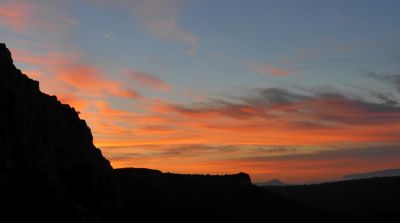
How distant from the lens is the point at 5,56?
54750mm

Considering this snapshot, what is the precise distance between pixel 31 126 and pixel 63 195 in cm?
925

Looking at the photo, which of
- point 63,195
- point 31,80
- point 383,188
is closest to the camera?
point 63,195

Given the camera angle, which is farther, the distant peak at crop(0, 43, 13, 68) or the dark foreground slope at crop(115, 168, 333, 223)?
the dark foreground slope at crop(115, 168, 333, 223)

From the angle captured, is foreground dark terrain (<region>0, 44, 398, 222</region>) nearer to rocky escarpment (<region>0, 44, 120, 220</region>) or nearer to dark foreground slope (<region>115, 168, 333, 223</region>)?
rocky escarpment (<region>0, 44, 120, 220</region>)

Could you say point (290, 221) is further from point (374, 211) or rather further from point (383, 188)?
point (383, 188)

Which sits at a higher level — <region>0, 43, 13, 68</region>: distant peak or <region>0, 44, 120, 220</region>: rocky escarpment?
<region>0, 43, 13, 68</region>: distant peak

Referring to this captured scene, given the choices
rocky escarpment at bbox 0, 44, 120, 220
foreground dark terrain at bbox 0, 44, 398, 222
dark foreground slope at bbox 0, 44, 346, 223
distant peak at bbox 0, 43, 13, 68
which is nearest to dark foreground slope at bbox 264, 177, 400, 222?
foreground dark terrain at bbox 0, 44, 398, 222

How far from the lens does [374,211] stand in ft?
335

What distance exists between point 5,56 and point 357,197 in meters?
99.1

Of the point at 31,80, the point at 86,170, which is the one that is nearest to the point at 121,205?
the point at 86,170

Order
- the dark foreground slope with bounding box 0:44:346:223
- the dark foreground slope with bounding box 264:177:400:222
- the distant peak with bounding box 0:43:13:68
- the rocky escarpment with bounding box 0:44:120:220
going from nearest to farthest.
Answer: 1. the dark foreground slope with bounding box 0:44:346:223
2. the rocky escarpment with bounding box 0:44:120:220
3. the distant peak with bounding box 0:43:13:68
4. the dark foreground slope with bounding box 264:177:400:222

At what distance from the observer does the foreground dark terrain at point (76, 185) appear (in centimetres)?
4691

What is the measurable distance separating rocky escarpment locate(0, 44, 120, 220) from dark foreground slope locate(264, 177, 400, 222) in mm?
52257

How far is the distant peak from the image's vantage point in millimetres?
53862
